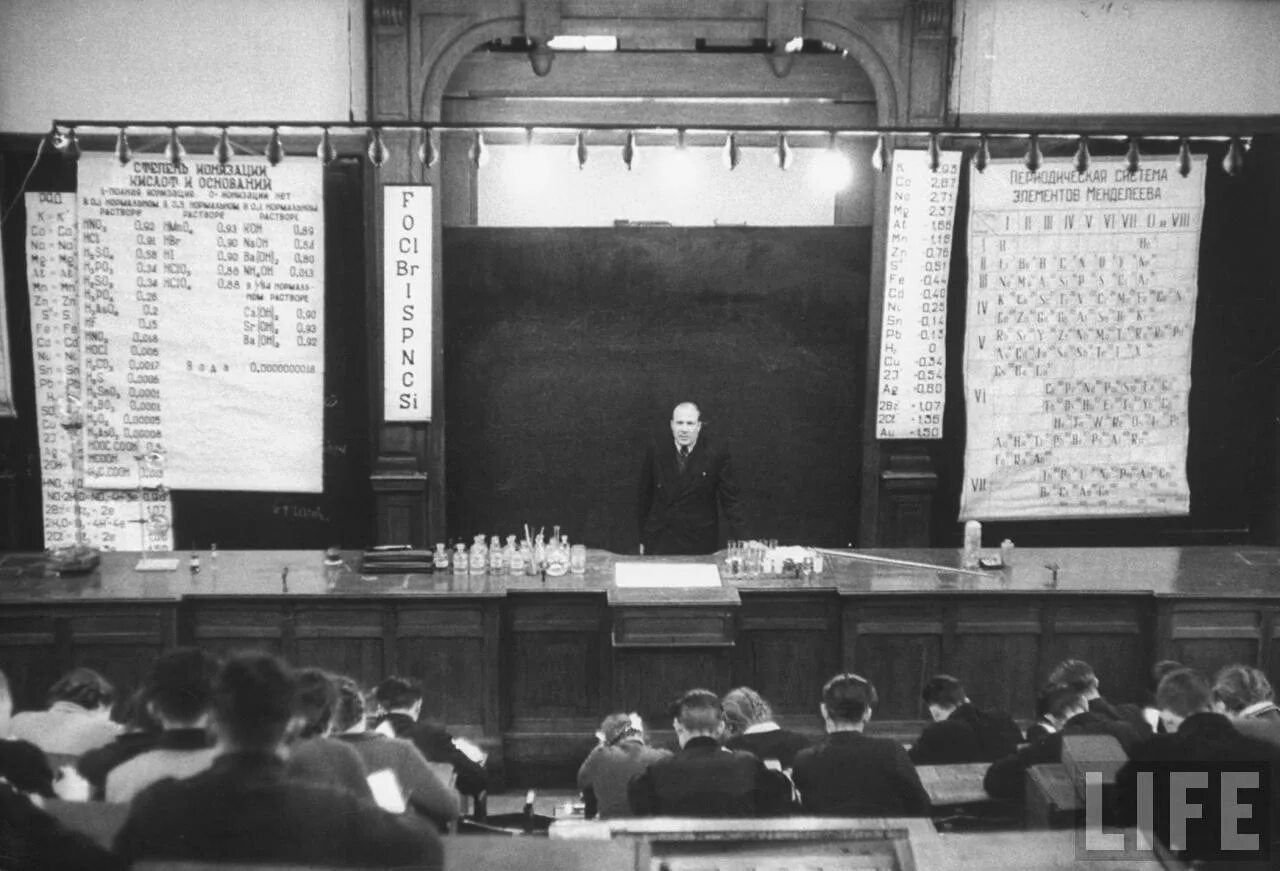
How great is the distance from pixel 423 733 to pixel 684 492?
323 cm

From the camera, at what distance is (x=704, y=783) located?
16.4 ft

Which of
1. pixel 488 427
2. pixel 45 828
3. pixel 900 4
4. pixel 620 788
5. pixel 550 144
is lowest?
pixel 620 788

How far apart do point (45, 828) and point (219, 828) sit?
1.58ft

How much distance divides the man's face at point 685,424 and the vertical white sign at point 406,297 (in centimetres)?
168

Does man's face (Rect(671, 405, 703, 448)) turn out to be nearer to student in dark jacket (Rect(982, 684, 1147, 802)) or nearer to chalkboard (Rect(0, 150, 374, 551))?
chalkboard (Rect(0, 150, 374, 551))

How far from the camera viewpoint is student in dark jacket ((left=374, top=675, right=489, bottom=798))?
5621mm

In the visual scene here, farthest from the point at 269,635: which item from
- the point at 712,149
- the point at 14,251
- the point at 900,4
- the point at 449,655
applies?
the point at 900,4

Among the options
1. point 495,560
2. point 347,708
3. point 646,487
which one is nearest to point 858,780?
point 347,708

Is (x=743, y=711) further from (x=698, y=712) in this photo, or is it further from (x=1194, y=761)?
(x=1194, y=761)

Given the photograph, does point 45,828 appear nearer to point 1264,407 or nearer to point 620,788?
point 620,788

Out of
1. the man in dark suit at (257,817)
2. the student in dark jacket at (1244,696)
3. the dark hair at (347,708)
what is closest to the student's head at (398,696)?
the dark hair at (347,708)

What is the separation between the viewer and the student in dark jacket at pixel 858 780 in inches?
198

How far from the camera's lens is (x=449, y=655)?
24.1 ft

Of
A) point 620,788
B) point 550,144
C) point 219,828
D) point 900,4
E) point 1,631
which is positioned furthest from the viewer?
point 550,144
